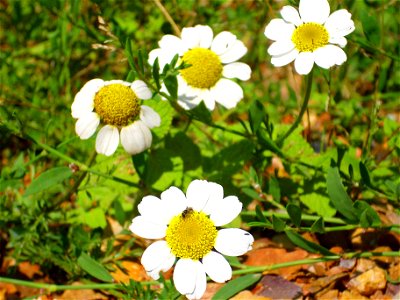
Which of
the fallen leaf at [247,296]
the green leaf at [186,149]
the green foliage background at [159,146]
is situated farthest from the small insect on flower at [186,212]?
the green leaf at [186,149]

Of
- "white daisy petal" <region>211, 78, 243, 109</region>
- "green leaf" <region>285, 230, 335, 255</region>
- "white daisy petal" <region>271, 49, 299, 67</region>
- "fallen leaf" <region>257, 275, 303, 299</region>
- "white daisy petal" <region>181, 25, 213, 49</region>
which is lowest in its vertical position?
"fallen leaf" <region>257, 275, 303, 299</region>

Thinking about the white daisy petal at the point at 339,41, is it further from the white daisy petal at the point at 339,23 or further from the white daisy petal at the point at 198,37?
the white daisy petal at the point at 198,37

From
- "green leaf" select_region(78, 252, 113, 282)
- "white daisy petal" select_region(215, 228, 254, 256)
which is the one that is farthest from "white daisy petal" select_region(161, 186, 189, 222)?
"green leaf" select_region(78, 252, 113, 282)

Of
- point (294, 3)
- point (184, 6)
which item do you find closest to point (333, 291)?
point (294, 3)

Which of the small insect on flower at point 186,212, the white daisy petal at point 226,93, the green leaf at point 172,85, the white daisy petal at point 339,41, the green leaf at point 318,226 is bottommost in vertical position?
the green leaf at point 318,226

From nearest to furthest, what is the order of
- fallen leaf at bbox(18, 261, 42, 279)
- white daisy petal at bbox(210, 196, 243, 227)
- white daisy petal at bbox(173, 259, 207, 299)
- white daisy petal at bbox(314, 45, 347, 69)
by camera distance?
white daisy petal at bbox(173, 259, 207, 299), white daisy petal at bbox(210, 196, 243, 227), white daisy petal at bbox(314, 45, 347, 69), fallen leaf at bbox(18, 261, 42, 279)

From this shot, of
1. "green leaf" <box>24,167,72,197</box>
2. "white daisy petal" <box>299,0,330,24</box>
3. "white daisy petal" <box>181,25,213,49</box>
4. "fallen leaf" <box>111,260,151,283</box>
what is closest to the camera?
"white daisy petal" <box>299,0,330,24</box>

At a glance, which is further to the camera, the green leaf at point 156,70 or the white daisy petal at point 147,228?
the green leaf at point 156,70

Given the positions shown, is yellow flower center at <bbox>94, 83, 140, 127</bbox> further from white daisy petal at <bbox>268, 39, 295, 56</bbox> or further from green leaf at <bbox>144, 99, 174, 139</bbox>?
white daisy petal at <bbox>268, 39, 295, 56</bbox>
